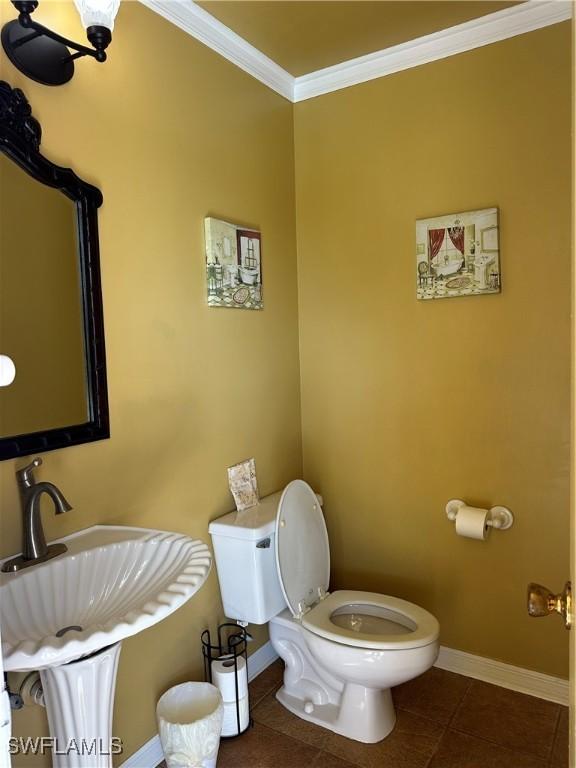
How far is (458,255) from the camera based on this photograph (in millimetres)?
2117

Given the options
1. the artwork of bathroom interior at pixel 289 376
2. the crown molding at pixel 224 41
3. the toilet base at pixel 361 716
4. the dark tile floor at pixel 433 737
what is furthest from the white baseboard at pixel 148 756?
the crown molding at pixel 224 41

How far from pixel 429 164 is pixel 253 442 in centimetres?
139

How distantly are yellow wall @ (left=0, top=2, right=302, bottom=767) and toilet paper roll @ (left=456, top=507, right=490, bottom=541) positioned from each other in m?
0.82

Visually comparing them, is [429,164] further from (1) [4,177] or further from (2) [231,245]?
(1) [4,177]

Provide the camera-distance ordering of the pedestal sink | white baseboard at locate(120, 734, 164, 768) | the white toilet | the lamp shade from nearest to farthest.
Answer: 1. the pedestal sink
2. the lamp shade
3. white baseboard at locate(120, 734, 164, 768)
4. the white toilet

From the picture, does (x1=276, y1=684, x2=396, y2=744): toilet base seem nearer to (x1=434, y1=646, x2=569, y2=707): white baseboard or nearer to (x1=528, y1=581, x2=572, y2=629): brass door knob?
(x1=434, y1=646, x2=569, y2=707): white baseboard

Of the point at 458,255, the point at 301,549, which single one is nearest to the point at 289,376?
the point at 301,549

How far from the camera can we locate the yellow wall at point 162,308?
1.50 meters

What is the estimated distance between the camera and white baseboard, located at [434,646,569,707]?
80.7 inches

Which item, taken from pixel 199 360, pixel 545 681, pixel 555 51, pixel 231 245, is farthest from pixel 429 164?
pixel 545 681

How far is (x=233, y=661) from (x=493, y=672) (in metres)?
1.10

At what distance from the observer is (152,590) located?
1.28m

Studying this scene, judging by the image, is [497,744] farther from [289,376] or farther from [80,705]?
[289,376]

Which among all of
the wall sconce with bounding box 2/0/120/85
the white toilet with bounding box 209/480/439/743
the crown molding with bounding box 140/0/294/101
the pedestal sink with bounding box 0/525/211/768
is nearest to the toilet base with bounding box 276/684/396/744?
the white toilet with bounding box 209/480/439/743
